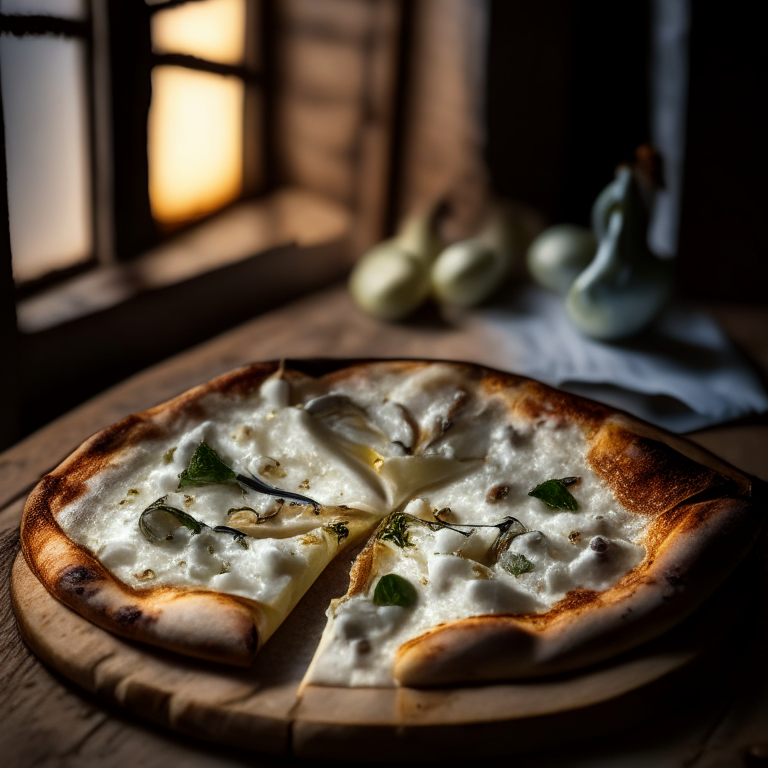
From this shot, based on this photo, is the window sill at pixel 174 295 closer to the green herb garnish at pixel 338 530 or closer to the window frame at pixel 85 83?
the window frame at pixel 85 83

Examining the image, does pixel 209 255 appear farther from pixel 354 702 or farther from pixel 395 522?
pixel 354 702

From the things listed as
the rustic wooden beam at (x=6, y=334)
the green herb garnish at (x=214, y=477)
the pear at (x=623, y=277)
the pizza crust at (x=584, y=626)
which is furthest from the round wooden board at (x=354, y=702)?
the pear at (x=623, y=277)

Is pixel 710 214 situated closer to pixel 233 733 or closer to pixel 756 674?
pixel 756 674

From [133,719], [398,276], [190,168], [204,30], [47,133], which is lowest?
[133,719]

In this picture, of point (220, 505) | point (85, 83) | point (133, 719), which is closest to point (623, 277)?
point (220, 505)

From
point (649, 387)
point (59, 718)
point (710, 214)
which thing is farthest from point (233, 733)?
point (710, 214)

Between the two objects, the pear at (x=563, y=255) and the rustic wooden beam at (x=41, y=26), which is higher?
the rustic wooden beam at (x=41, y=26)
